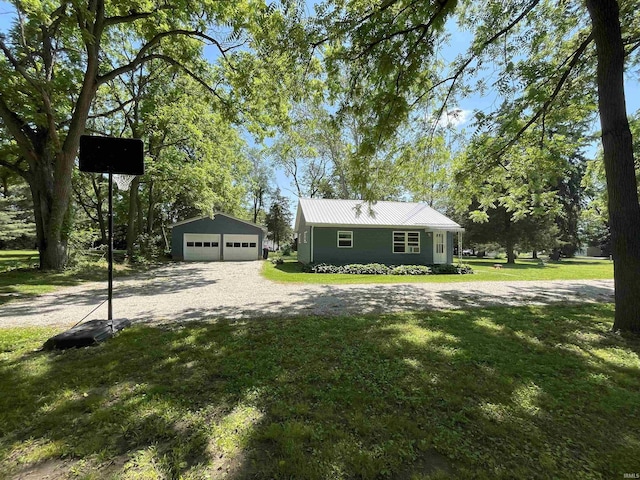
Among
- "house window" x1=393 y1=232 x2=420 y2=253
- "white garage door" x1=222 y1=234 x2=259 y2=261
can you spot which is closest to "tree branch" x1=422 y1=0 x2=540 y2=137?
"house window" x1=393 y1=232 x2=420 y2=253

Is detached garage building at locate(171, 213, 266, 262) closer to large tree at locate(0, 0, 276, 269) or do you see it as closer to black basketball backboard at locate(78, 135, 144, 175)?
large tree at locate(0, 0, 276, 269)

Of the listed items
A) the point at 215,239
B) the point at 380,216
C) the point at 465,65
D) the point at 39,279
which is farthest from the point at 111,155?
the point at 215,239

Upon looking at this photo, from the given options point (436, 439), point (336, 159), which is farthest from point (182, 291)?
point (336, 159)

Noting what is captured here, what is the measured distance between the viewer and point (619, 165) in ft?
15.0

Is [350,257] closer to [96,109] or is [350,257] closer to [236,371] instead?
[236,371]

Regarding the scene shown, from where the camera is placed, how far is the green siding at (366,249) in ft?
54.5

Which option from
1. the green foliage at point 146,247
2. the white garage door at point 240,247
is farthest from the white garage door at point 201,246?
the green foliage at point 146,247

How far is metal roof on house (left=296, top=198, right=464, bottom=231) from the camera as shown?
54.9 ft

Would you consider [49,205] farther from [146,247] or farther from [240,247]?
[240,247]

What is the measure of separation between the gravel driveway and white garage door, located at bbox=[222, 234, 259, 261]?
11683mm

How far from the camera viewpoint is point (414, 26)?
464 cm

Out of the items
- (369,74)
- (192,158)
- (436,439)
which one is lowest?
(436,439)

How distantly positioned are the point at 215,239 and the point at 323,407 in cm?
2112

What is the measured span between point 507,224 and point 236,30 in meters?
22.7
